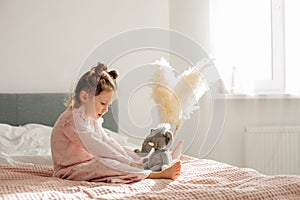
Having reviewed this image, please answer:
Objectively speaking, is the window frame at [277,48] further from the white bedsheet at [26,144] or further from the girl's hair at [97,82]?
the girl's hair at [97,82]

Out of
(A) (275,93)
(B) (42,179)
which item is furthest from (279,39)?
(B) (42,179)

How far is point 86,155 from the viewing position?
6.65ft

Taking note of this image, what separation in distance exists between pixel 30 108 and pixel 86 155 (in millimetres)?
1551

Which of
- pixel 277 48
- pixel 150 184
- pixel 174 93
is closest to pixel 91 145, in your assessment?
pixel 150 184

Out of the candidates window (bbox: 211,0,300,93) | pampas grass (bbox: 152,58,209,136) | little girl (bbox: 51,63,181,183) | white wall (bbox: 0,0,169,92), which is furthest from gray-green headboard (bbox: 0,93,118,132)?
little girl (bbox: 51,63,181,183)

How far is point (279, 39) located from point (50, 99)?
184 centimetres

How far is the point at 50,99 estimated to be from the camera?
11.5 ft

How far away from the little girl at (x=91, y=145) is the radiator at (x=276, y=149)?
76.5 inches

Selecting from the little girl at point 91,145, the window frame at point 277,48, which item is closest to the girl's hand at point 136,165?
the little girl at point 91,145

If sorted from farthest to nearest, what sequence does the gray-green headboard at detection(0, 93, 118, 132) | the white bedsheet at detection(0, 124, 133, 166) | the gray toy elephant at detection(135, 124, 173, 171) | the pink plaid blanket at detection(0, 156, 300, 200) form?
the gray-green headboard at detection(0, 93, 118, 132) → the white bedsheet at detection(0, 124, 133, 166) → the gray toy elephant at detection(135, 124, 173, 171) → the pink plaid blanket at detection(0, 156, 300, 200)

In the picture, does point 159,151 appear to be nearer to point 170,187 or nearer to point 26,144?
point 170,187

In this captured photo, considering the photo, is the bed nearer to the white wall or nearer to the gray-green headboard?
the gray-green headboard

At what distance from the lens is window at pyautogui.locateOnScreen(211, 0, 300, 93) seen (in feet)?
12.8

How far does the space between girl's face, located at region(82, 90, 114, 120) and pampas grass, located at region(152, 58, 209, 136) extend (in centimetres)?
48
